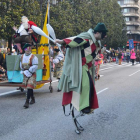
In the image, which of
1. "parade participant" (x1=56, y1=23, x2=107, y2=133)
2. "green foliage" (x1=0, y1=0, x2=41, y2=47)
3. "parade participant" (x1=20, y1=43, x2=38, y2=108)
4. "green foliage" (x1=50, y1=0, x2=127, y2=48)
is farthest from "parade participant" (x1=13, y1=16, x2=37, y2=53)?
"green foliage" (x1=50, y1=0, x2=127, y2=48)

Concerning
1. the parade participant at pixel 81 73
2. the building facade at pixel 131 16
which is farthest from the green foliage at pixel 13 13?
the building facade at pixel 131 16

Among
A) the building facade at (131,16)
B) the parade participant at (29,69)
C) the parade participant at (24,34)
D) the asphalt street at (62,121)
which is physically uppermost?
the building facade at (131,16)

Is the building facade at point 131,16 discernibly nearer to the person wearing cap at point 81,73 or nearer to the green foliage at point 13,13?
the green foliage at point 13,13

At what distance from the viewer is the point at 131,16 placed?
83625 mm

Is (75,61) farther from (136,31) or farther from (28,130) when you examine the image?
(136,31)

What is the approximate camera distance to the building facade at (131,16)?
271ft

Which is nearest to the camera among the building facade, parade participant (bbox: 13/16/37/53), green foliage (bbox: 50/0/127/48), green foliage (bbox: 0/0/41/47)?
parade participant (bbox: 13/16/37/53)

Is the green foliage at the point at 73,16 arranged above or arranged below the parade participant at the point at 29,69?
above

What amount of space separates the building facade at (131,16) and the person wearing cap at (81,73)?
260 feet

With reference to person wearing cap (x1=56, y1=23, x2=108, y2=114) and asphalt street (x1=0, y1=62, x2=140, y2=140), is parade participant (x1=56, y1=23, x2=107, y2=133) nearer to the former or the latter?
person wearing cap (x1=56, y1=23, x2=108, y2=114)

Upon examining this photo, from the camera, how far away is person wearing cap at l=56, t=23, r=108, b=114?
5.06m

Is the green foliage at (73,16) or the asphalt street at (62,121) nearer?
the asphalt street at (62,121)

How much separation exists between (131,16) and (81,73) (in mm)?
81880

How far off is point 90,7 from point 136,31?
47.4 meters
